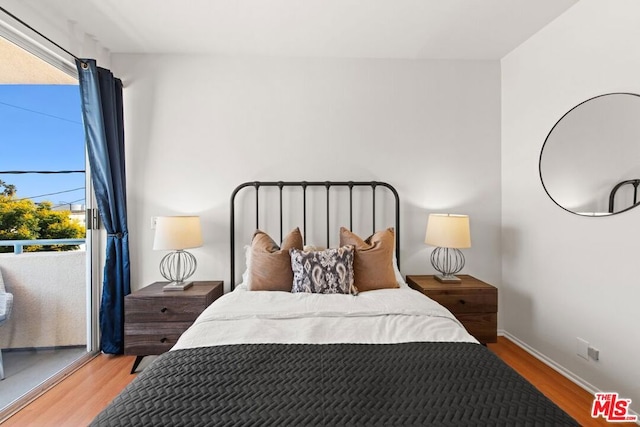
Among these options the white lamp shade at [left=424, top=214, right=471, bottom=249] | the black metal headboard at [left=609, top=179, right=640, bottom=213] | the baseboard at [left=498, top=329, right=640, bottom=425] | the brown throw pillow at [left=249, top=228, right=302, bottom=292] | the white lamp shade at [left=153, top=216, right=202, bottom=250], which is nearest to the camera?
the black metal headboard at [left=609, top=179, right=640, bottom=213]

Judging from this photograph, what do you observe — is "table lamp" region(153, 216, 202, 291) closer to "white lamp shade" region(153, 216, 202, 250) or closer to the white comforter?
"white lamp shade" region(153, 216, 202, 250)

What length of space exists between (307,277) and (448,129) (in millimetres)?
1943

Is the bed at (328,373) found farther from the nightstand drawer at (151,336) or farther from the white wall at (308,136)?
the white wall at (308,136)

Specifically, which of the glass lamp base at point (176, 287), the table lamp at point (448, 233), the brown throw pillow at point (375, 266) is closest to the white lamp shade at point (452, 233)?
the table lamp at point (448, 233)

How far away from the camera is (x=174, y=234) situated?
2342 millimetres

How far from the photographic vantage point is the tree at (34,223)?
203 centimetres

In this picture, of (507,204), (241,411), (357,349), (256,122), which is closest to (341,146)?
(256,122)

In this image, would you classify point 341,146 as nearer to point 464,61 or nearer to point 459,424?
point 464,61

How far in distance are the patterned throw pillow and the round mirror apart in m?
1.63

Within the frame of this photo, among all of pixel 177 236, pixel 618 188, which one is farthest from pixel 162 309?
pixel 618 188

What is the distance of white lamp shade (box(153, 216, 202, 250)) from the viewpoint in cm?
233

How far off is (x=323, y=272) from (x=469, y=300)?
122 centimetres

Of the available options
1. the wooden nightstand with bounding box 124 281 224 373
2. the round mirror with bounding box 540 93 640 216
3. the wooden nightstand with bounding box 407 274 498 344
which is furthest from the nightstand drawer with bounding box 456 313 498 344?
the wooden nightstand with bounding box 124 281 224 373

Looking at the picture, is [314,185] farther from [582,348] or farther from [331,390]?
[582,348]
